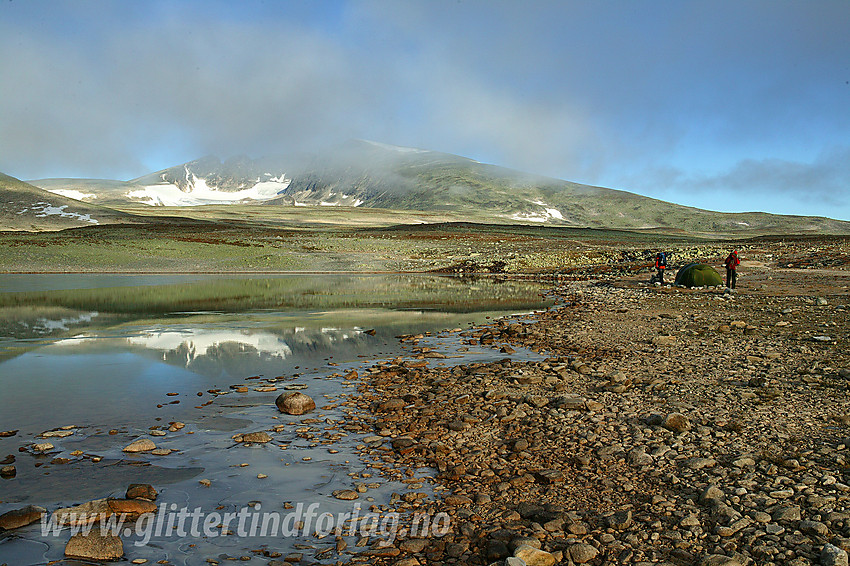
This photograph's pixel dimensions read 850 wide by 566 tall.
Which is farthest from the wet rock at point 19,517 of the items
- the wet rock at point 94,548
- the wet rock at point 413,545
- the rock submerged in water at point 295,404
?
the rock submerged in water at point 295,404

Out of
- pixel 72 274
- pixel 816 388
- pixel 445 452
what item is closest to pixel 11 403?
pixel 445 452

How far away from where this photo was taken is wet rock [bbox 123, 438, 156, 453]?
8.95 m

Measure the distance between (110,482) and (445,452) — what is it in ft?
15.2

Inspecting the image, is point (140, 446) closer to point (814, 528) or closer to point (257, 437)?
point (257, 437)

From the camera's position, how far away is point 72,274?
174ft

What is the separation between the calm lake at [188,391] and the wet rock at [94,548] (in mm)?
154

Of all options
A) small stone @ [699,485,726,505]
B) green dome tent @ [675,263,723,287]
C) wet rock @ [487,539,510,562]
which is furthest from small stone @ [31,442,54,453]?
green dome tent @ [675,263,723,287]

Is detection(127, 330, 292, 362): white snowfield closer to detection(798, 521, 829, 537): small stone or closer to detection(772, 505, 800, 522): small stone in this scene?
detection(772, 505, 800, 522): small stone

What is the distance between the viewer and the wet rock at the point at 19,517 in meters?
6.62

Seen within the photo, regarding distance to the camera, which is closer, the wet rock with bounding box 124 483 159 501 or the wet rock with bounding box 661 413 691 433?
the wet rock with bounding box 124 483 159 501

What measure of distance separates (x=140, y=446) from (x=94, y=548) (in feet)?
9.89

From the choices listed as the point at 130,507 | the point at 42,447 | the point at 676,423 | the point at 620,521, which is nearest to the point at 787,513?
the point at 620,521

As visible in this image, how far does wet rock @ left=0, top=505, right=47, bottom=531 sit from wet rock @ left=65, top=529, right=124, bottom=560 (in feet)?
2.87

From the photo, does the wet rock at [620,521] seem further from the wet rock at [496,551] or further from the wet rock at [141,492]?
the wet rock at [141,492]
